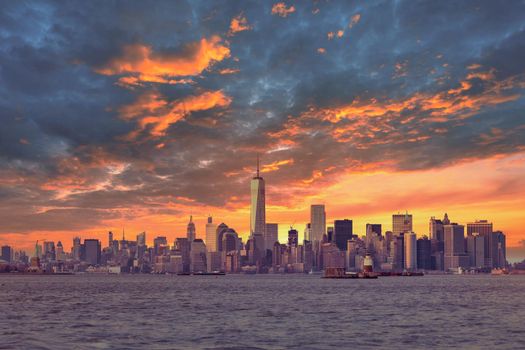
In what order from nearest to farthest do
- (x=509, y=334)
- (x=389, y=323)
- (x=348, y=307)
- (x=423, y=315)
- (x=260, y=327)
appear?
(x=509, y=334) < (x=260, y=327) < (x=389, y=323) < (x=423, y=315) < (x=348, y=307)

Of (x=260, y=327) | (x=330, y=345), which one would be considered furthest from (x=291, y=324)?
(x=330, y=345)

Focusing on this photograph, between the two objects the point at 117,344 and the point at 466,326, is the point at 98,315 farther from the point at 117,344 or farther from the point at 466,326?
the point at 466,326

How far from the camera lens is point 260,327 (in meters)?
78.1

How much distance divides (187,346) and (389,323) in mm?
32745

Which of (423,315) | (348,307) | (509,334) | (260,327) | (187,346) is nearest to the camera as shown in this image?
(187,346)

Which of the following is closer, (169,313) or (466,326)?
(466,326)

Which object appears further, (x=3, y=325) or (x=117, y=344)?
(x=3, y=325)

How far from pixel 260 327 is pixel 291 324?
Result: 5400mm

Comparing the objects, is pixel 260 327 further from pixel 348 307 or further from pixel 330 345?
pixel 348 307

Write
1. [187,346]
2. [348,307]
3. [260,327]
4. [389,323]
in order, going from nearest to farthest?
1. [187,346]
2. [260,327]
3. [389,323]
4. [348,307]

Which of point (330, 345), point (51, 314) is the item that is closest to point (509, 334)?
point (330, 345)

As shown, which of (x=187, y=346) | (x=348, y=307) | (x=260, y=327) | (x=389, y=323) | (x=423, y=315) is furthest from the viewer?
(x=348, y=307)

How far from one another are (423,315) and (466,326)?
53.2 ft

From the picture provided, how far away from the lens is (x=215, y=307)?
4555 inches
